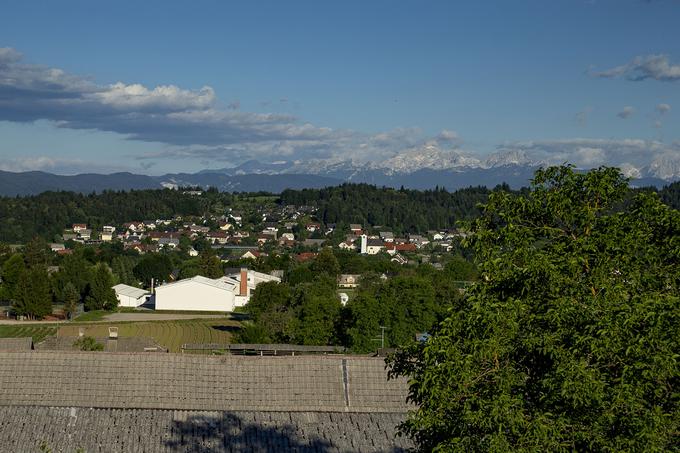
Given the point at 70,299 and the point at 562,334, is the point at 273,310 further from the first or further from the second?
the point at 562,334

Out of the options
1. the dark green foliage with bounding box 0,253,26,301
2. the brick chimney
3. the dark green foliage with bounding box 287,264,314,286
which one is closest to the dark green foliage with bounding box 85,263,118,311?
the dark green foliage with bounding box 0,253,26,301

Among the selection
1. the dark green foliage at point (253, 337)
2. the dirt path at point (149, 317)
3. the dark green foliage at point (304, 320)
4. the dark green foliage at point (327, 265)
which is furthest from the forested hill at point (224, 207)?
the dark green foliage at point (253, 337)

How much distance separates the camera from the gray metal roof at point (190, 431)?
1343cm

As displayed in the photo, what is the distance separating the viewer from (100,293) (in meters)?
54.6

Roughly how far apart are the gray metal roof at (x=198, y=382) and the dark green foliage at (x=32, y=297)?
3460cm

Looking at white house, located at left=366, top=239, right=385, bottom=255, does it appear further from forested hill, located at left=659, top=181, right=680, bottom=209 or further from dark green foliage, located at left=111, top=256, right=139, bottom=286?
forested hill, located at left=659, top=181, right=680, bottom=209

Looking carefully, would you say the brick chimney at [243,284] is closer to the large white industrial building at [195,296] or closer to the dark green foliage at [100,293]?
the large white industrial building at [195,296]

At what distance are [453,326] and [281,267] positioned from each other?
69.0 metres

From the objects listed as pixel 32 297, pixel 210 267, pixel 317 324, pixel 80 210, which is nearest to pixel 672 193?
pixel 210 267

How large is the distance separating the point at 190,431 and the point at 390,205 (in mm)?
131850

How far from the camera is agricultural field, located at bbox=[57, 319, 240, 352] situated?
41.2 metres

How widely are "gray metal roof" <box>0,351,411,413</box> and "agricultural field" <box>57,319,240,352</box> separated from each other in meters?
22.0

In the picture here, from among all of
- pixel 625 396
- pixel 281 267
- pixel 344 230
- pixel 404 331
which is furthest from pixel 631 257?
pixel 344 230

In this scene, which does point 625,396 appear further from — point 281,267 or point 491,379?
point 281,267
